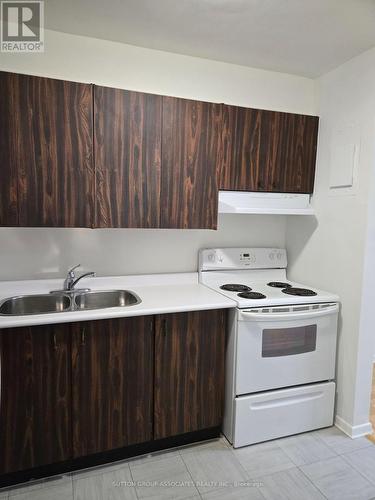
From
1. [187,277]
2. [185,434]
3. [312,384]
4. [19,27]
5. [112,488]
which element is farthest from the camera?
[187,277]

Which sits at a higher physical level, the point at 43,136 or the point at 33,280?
the point at 43,136

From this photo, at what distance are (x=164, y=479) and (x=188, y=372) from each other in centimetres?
55

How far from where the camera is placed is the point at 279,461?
6.18ft

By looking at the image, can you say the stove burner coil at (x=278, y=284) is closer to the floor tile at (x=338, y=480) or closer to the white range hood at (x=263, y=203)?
the white range hood at (x=263, y=203)

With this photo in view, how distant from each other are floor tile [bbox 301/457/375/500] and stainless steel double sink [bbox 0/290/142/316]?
137cm

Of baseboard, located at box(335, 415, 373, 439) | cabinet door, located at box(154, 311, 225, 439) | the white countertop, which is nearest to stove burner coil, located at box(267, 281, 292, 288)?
the white countertop

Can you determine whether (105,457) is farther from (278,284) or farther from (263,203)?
(263,203)

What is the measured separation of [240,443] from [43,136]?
6.90 ft

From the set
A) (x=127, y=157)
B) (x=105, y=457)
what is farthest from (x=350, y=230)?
(x=105, y=457)

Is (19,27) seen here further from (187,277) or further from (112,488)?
(112,488)

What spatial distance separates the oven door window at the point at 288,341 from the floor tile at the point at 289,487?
623mm

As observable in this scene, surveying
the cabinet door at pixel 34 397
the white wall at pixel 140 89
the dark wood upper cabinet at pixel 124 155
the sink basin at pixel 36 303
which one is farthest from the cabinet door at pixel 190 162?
the cabinet door at pixel 34 397

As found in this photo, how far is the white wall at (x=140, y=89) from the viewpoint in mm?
2014

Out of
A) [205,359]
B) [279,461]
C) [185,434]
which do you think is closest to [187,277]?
[205,359]
